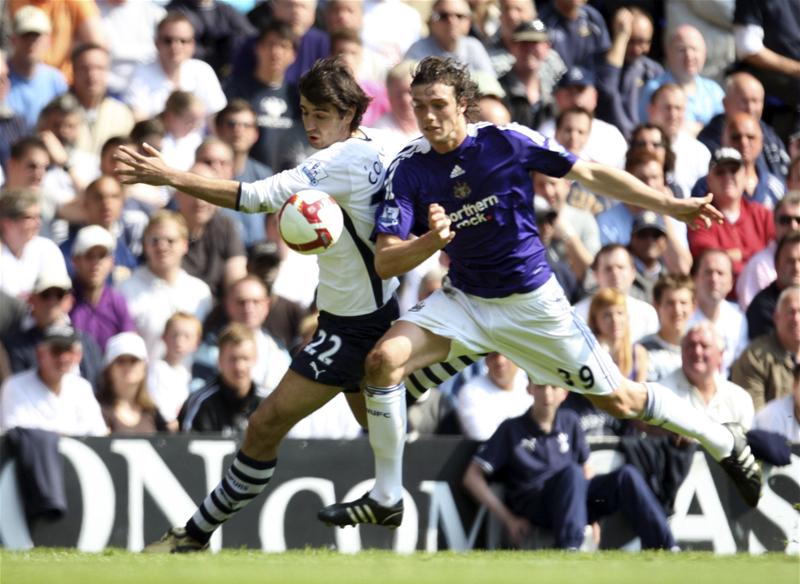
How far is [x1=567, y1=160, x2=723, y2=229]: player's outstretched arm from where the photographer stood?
30.3 feet

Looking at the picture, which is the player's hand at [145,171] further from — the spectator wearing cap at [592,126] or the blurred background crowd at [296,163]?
the spectator wearing cap at [592,126]

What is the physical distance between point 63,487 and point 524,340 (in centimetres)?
354

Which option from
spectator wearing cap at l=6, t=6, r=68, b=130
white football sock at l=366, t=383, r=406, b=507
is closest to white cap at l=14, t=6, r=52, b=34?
spectator wearing cap at l=6, t=6, r=68, b=130

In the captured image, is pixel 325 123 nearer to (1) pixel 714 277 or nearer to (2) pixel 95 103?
(1) pixel 714 277

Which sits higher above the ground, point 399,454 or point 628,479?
point 399,454

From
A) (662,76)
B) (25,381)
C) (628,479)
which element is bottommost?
(628,479)

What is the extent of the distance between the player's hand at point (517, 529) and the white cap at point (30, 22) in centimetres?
601

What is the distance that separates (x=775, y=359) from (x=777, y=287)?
1.06m

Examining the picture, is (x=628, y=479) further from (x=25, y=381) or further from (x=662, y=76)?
(x=662, y=76)

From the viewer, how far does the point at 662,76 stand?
16.5 meters

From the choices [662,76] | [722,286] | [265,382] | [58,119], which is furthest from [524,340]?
[662,76]

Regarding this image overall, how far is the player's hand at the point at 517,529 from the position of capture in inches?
444

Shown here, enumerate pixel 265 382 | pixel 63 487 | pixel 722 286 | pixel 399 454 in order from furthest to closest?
pixel 722 286
pixel 265 382
pixel 63 487
pixel 399 454

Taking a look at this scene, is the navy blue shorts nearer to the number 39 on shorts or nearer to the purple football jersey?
the purple football jersey
